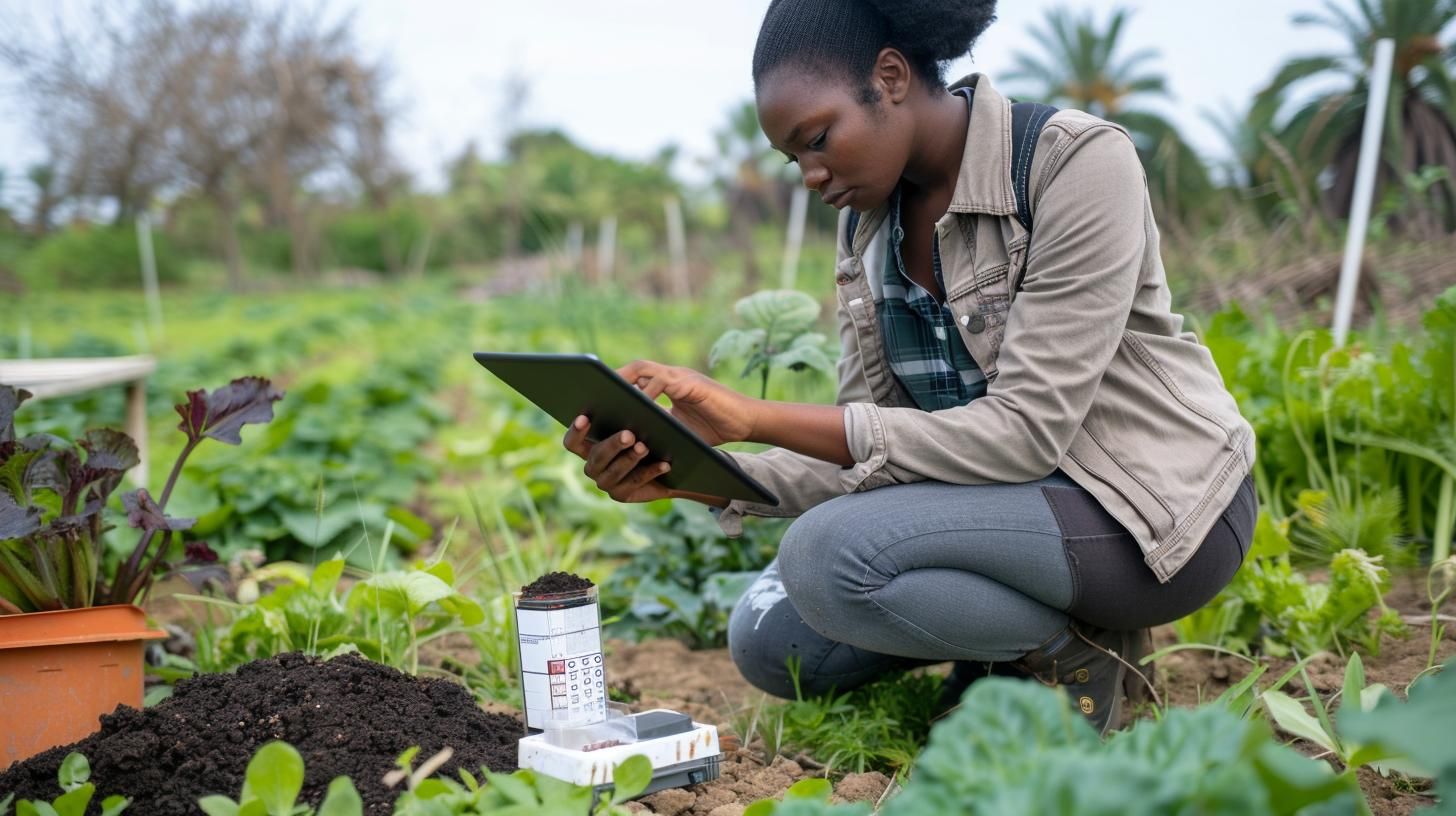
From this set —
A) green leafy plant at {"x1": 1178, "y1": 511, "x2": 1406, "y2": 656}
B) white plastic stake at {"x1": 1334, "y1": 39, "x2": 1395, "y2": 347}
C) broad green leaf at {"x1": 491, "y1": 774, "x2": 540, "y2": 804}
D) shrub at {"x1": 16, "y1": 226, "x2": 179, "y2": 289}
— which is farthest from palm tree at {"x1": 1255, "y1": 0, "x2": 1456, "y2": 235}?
shrub at {"x1": 16, "y1": 226, "x2": 179, "y2": 289}

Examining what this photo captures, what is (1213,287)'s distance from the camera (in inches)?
179

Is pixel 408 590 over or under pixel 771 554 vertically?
over

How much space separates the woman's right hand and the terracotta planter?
752 millimetres

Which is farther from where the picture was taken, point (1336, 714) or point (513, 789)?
point (1336, 714)

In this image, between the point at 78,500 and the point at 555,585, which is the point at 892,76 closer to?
the point at 555,585

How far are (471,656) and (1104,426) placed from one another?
144 cm

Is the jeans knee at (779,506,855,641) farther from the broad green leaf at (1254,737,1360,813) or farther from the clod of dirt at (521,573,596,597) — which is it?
the broad green leaf at (1254,737,1360,813)

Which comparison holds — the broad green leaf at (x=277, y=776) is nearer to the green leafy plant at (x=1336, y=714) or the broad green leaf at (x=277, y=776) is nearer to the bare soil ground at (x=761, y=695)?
the bare soil ground at (x=761, y=695)

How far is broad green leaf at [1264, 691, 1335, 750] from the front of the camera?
1430 millimetres

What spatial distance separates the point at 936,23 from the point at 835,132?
214 mm

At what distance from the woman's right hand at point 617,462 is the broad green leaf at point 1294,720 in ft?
2.77

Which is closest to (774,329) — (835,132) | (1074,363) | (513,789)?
(835,132)

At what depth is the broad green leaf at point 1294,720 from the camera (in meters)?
1.43

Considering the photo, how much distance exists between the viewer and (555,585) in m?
1.57
